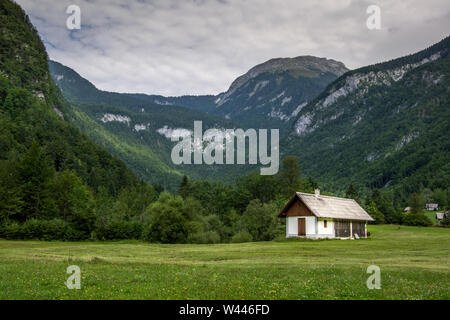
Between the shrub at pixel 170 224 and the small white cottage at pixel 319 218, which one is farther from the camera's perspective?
the shrub at pixel 170 224

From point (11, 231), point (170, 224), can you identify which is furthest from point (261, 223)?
point (11, 231)

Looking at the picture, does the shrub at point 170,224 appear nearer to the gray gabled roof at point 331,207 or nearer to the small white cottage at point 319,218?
the small white cottage at point 319,218

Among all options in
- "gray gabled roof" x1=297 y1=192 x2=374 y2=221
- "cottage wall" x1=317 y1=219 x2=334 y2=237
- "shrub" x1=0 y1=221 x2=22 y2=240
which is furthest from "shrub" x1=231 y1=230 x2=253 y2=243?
"shrub" x1=0 y1=221 x2=22 y2=240

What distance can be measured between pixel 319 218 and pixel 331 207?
4.69m

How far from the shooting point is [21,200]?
6469 cm

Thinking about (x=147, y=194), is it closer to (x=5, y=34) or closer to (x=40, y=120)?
(x=40, y=120)

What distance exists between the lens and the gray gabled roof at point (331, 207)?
183 feet

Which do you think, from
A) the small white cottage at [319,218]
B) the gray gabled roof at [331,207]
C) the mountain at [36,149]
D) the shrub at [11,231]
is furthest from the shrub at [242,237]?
the shrub at [11,231]

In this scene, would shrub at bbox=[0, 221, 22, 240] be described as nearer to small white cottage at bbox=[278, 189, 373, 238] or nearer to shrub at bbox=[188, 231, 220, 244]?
shrub at bbox=[188, 231, 220, 244]

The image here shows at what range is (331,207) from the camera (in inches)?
2312

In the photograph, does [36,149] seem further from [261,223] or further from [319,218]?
[319,218]
